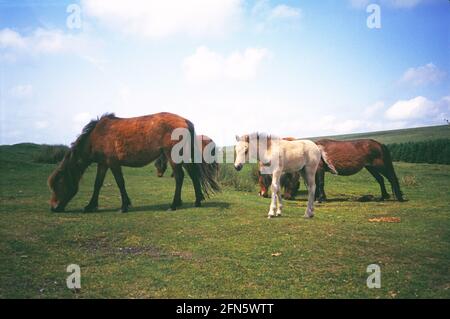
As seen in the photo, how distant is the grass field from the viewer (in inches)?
219

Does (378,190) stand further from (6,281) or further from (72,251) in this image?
(6,281)

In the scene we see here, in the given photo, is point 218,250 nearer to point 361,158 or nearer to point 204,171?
point 204,171

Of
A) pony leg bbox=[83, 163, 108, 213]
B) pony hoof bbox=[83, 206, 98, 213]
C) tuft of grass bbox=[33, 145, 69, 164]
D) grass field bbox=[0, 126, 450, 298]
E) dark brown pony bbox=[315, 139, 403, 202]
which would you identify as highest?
tuft of grass bbox=[33, 145, 69, 164]

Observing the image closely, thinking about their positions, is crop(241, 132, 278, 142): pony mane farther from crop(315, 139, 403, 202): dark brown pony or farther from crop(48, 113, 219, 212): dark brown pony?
crop(315, 139, 403, 202): dark brown pony

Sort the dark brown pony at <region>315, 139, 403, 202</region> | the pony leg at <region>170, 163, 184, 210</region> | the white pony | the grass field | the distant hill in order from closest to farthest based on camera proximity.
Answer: the grass field → the white pony → the pony leg at <region>170, 163, 184, 210</region> → the dark brown pony at <region>315, 139, 403, 202</region> → the distant hill

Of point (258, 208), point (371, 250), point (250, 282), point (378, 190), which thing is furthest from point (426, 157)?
point (250, 282)

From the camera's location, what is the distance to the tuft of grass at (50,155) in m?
21.0

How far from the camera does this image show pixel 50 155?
21188mm

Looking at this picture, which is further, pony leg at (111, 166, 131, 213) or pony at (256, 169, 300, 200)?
pony at (256, 169, 300, 200)

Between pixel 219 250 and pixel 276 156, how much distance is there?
3178 millimetres

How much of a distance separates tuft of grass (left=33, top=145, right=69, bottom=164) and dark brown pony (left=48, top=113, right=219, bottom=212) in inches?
435

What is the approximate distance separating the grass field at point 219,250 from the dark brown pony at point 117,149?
60cm

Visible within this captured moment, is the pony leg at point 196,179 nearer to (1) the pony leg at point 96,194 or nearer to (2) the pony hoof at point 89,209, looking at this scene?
(1) the pony leg at point 96,194

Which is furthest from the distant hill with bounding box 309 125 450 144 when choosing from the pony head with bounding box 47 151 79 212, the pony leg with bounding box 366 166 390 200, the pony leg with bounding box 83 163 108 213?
the pony head with bounding box 47 151 79 212
